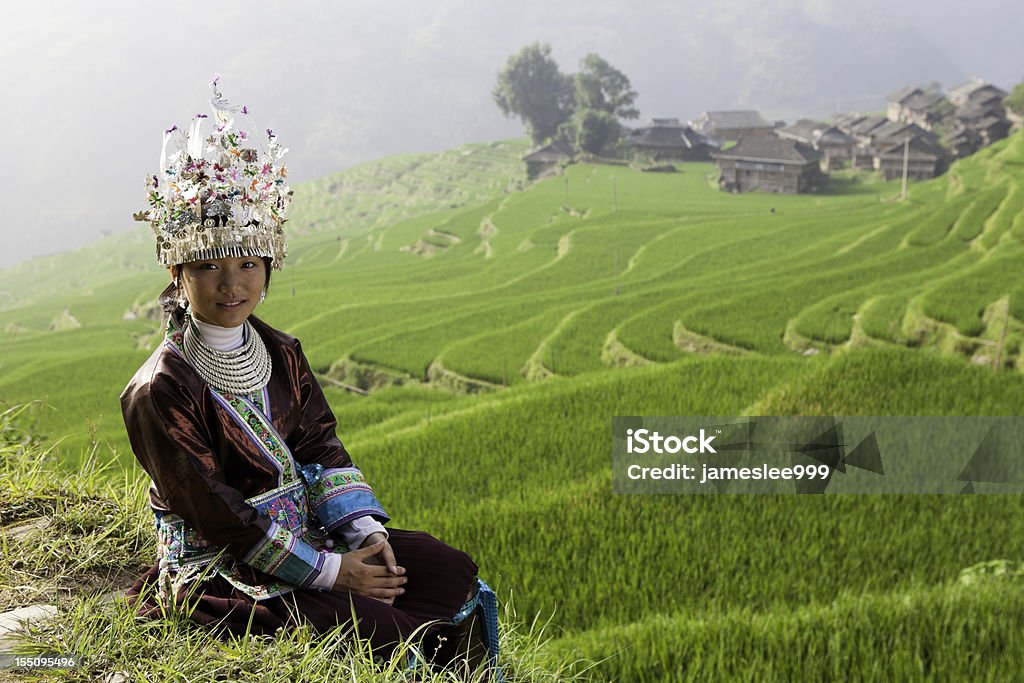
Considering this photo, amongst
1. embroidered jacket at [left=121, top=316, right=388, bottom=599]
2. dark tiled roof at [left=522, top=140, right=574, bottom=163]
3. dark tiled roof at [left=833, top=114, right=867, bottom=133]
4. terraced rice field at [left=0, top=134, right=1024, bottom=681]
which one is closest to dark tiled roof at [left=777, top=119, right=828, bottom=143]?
dark tiled roof at [left=833, top=114, right=867, bottom=133]

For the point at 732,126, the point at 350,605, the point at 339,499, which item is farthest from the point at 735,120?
the point at 350,605

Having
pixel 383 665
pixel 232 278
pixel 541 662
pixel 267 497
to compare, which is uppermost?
pixel 232 278

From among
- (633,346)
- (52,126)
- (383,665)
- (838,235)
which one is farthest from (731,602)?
(52,126)

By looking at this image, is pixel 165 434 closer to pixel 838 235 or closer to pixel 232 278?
A: pixel 232 278

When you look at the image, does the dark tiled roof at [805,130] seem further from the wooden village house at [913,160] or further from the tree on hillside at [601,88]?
the wooden village house at [913,160]

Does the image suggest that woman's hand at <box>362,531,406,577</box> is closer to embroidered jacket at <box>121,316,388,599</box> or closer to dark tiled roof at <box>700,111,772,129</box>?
embroidered jacket at <box>121,316,388,599</box>

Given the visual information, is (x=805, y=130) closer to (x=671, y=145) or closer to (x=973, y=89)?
Result: (x=973, y=89)

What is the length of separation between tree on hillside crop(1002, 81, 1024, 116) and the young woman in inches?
1179

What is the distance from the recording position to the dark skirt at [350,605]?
1.89 metres

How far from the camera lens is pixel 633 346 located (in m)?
8.86

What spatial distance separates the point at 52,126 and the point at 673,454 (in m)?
98.0

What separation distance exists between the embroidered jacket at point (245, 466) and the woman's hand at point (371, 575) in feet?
0.23

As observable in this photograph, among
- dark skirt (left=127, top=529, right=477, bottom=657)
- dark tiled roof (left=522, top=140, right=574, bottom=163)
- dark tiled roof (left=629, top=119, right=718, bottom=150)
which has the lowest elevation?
dark skirt (left=127, top=529, right=477, bottom=657)

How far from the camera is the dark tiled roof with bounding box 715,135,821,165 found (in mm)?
20219
